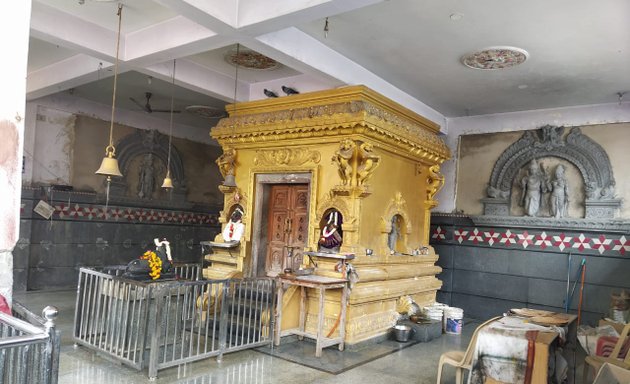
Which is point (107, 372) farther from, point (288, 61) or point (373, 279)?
point (288, 61)

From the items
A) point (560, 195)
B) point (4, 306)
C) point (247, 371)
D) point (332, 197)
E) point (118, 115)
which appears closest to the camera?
point (4, 306)

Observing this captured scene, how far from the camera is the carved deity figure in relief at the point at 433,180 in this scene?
26.0 ft

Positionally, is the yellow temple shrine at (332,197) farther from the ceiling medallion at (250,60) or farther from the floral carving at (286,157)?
the ceiling medallion at (250,60)

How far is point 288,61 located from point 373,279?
10.0 ft

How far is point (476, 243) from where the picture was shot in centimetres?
860

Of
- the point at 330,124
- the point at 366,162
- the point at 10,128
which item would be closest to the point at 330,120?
the point at 330,124

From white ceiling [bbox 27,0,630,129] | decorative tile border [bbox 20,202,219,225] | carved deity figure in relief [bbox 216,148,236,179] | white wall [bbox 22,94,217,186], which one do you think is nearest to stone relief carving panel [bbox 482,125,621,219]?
white ceiling [bbox 27,0,630,129]

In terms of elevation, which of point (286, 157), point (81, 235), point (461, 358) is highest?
point (286, 157)

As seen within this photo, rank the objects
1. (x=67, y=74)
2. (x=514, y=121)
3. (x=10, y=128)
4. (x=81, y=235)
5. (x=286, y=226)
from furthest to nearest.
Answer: (x=81, y=235) → (x=514, y=121) → (x=67, y=74) → (x=286, y=226) → (x=10, y=128)

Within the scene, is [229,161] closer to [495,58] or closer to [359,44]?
[359,44]

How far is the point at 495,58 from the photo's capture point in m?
5.91

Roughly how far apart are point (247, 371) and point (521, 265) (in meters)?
5.52

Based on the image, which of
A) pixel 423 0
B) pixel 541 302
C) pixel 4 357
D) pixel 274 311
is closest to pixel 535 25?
pixel 423 0

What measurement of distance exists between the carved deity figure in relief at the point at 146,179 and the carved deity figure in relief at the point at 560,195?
26.6 feet
